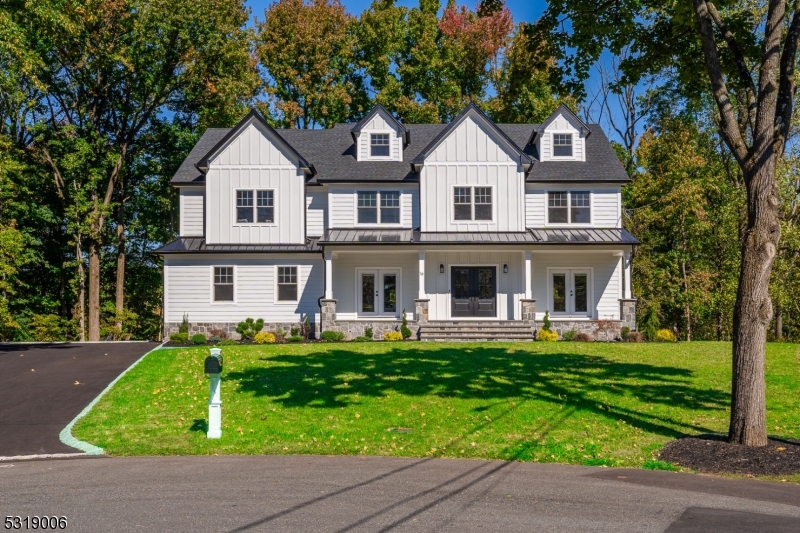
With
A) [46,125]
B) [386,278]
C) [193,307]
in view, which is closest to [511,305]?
[386,278]

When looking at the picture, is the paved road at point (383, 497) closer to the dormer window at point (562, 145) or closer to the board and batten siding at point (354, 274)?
the board and batten siding at point (354, 274)

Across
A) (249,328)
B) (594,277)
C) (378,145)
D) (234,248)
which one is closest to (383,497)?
(249,328)

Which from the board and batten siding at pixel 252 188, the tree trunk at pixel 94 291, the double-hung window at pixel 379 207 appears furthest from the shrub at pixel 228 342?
the tree trunk at pixel 94 291

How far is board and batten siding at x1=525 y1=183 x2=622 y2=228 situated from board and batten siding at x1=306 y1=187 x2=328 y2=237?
25.8 feet

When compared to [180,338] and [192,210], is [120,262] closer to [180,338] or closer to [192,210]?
[192,210]

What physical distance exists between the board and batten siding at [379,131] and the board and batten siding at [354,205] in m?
1.71

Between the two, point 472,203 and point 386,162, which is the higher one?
point 386,162

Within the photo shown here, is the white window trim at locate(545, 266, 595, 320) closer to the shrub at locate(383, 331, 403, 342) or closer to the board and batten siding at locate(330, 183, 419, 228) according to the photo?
the board and batten siding at locate(330, 183, 419, 228)

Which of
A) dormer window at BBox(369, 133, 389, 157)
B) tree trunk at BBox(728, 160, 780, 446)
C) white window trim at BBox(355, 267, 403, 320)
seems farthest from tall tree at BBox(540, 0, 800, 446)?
dormer window at BBox(369, 133, 389, 157)

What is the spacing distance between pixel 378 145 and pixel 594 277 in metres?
9.97

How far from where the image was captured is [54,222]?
32781 mm

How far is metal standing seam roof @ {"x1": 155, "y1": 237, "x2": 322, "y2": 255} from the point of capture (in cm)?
2717

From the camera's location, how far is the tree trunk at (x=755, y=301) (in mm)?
10375

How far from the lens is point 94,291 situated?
32.0 meters
